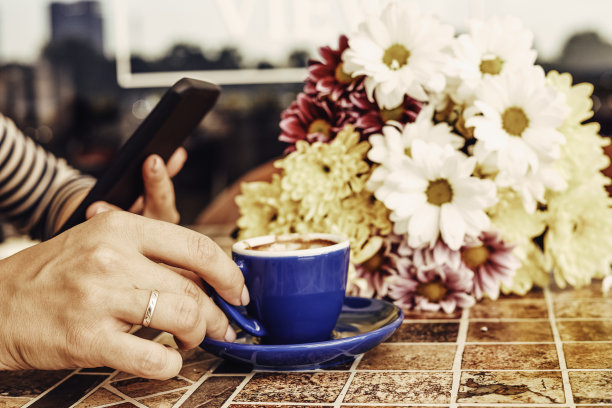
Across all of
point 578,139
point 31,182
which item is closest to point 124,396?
point 578,139

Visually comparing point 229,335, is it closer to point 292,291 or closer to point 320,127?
point 292,291

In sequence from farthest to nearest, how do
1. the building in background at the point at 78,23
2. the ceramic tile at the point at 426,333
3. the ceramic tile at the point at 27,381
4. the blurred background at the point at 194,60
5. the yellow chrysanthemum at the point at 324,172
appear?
the building in background at the point at 78,23, the blurred background at the point at 194,60, the yellow chrysanthemum at the point at 324,172, the ceramic tile at the point at 426,333, the ceramic tile at the point at 27,381

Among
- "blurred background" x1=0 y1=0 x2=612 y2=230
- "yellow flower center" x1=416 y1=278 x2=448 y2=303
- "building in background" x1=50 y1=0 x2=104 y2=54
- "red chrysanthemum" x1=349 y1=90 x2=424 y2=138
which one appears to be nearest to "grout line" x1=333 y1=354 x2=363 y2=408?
"yellow flower center" x1=416 y1=278 x2=448 y2=303

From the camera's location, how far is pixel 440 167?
2.61ft

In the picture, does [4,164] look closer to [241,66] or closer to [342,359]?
[342,359]

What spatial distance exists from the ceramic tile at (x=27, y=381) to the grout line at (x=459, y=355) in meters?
0.39

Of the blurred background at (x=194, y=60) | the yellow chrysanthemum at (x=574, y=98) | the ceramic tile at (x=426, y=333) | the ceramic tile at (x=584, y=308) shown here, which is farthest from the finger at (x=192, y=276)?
the blurred background at (x=194, y=60)

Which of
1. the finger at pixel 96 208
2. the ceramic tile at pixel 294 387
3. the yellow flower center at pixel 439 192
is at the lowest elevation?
the ceramic tile at pixel 294 387

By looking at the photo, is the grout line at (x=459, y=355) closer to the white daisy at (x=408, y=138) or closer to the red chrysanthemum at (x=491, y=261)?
the red chrysanthemum at (x=491, y=261)

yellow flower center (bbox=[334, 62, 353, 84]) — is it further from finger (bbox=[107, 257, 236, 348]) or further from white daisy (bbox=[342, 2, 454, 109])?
finger (bbox=[107, 257, 236, 348])

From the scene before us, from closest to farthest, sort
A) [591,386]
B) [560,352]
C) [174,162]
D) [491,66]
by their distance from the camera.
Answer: [591,386]
[560,352]
[491,66]
[174,162]

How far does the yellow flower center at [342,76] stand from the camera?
91 cm

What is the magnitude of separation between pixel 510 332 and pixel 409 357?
144mm

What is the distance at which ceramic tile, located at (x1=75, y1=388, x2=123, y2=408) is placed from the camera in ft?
1.98
